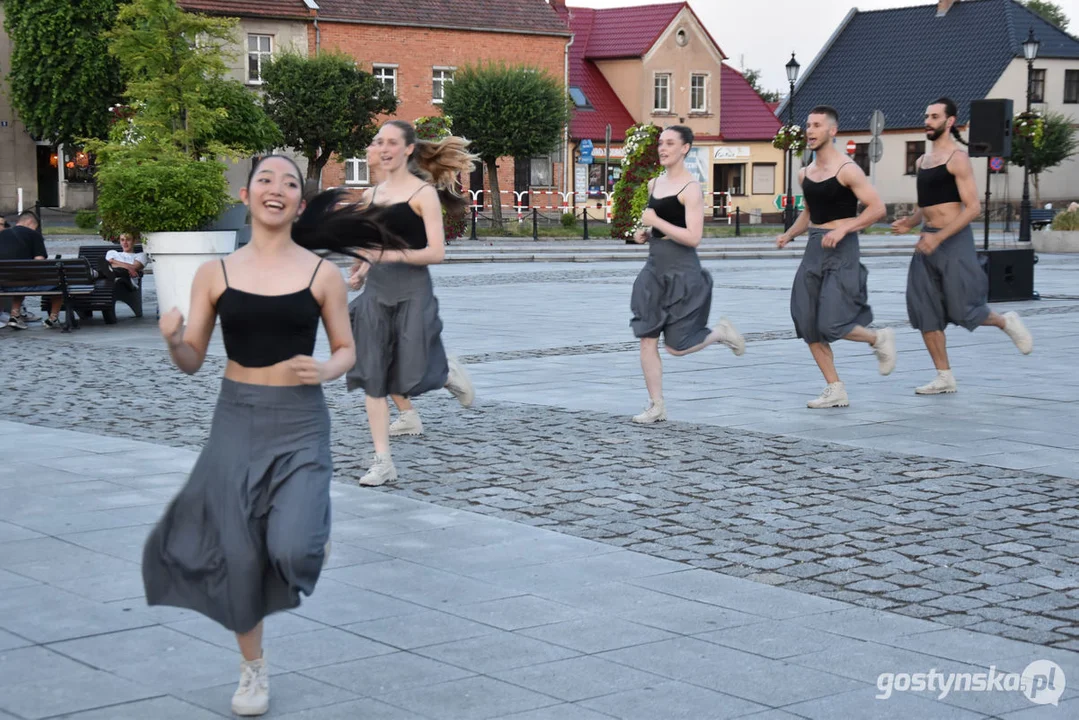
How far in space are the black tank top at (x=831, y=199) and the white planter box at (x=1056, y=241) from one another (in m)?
26.5

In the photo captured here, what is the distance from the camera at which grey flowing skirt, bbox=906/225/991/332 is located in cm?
1046

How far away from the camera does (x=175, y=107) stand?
25.0m

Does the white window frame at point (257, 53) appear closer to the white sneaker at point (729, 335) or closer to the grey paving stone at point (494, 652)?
the white sneaker at point (729, 335)

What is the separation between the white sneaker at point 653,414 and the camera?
372 inches

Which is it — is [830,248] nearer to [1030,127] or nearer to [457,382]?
[457,382]

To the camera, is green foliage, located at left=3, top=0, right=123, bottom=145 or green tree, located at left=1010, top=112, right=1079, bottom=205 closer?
green foliage, located at left=3, top=0, right=123, bottom=145

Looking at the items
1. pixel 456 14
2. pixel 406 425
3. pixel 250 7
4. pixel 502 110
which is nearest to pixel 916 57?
pixel 456 14

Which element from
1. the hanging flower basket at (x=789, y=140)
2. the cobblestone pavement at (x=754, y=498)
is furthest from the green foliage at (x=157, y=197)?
the hanging flower basket at (x=789, y=140)

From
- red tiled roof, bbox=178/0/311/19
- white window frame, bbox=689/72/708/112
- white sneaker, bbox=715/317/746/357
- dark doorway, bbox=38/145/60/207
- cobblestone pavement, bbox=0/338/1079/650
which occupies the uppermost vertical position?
red tiled roof, bbox=178/0/311/19

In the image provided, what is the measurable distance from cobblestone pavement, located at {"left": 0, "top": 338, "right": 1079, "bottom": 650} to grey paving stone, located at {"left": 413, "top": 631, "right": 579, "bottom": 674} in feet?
4.00

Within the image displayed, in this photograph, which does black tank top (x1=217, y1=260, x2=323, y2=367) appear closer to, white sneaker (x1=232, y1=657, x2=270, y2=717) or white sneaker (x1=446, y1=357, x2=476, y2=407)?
white sneaker (x1=232, y1=657, x2=270, y2=717)

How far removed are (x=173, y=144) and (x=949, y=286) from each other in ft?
48.8

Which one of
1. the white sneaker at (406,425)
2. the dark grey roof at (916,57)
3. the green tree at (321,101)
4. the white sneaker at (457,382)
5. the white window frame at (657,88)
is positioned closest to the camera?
the white sneaker at (457,382)

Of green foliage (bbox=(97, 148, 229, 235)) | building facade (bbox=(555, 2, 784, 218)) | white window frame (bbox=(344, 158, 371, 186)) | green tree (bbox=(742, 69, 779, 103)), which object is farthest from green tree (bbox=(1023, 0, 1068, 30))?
green foliage (bbox=(97, 148, 229, 235))
